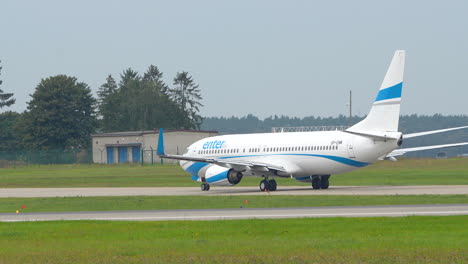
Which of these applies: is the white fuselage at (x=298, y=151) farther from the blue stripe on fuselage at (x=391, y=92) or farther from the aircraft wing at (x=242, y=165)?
the blue stripe on fuselage at (x=391, y=92)

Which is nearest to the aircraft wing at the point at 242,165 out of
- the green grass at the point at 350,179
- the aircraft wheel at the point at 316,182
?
the aircraft wheel at the point at 316,182

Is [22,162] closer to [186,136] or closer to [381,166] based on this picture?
[186,136]

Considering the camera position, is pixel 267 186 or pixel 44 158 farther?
pixel 44 158

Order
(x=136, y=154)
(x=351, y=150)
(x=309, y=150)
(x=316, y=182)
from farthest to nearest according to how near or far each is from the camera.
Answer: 1. (x=136, y=154)
2. (x=316, y=182)
3. (x=309, y=150)
4. (x=351, y=150)

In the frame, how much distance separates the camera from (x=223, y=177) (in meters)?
52.7

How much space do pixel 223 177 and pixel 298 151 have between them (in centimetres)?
447

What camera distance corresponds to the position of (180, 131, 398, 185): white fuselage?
4881cm

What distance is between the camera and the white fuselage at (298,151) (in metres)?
48.8

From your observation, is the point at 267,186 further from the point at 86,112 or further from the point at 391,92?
the point at 86,112

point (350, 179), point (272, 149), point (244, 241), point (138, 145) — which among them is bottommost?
point (244, 241)

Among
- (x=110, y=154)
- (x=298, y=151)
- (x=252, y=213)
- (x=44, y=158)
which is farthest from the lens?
(x=44, y=158)

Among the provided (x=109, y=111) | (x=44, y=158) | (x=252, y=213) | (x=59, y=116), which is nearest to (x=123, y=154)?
(x=44, y=158)

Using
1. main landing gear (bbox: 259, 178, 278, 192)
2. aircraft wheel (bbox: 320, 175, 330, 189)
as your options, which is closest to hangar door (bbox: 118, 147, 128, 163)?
main landing gear (bbox: 259, 178, 278, 192)

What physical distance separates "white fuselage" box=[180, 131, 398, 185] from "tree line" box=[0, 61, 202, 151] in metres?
82.0
